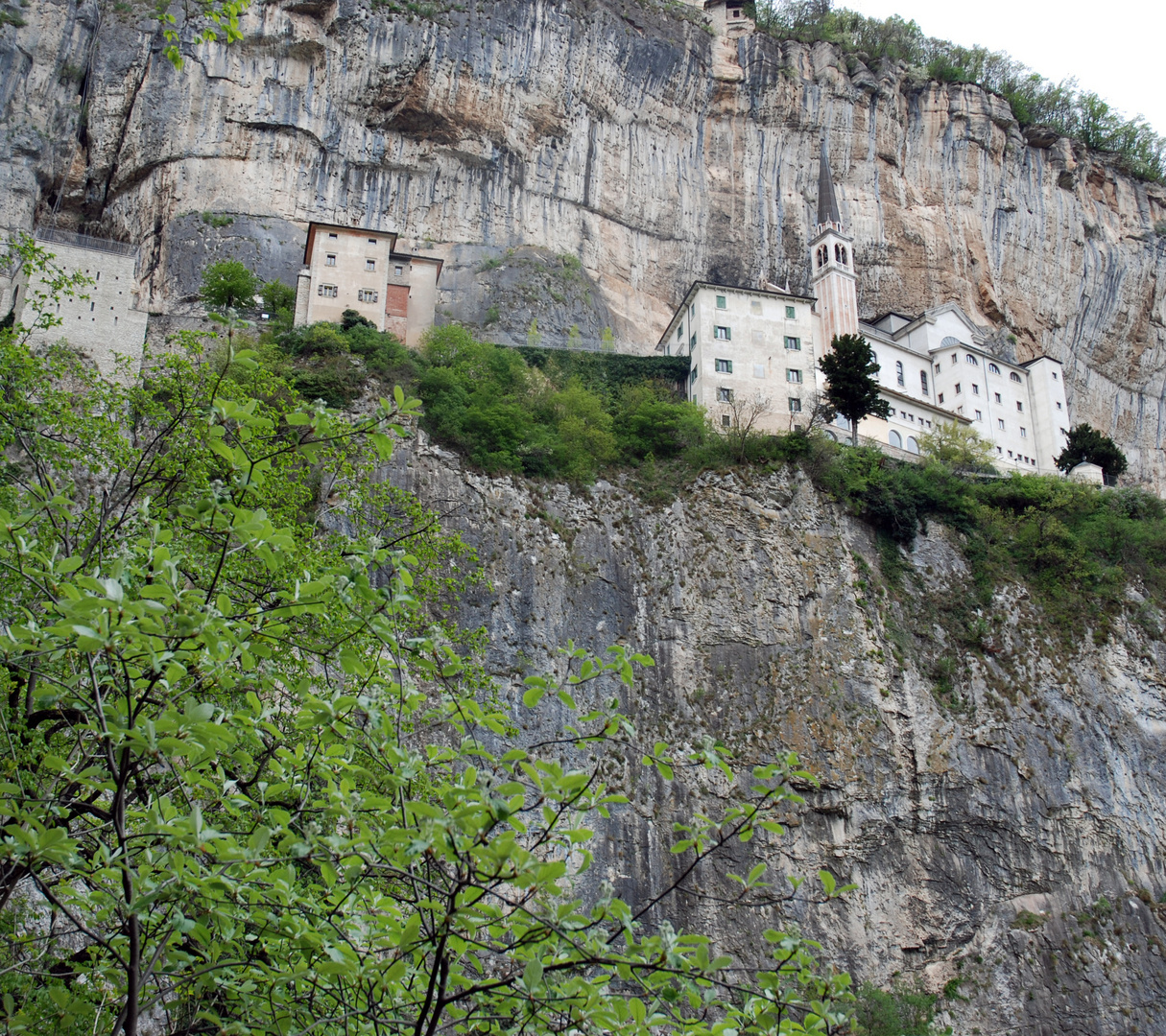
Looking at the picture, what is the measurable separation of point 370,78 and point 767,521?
30661mm

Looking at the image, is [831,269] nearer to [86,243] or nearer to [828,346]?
[828,346]

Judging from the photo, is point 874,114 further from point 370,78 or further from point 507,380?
point 507,380

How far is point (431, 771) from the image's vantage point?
18422 mm

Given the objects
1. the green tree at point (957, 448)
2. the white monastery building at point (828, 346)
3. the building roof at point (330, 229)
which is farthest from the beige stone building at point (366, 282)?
the green tree at point (957, 448)

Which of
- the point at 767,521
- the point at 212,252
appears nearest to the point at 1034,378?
the point at 767,521

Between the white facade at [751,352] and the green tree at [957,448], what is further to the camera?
the green tree at [957,448]

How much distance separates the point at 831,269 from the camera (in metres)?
53.1

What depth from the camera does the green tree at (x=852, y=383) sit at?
1698 inches

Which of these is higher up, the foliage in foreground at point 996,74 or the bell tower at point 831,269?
the foliage in foreground at point 996,74

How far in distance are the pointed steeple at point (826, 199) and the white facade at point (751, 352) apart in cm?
1229

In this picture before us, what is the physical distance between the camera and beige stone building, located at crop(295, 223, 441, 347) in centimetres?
4331

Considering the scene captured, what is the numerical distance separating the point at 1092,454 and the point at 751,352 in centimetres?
1826

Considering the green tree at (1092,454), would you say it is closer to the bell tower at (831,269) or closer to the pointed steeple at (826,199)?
the bell tower at (831,269)

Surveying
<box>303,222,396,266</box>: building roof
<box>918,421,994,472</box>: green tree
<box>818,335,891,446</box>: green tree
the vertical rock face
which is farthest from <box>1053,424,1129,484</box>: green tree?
<box>303,222,396,266</box>: building roof
